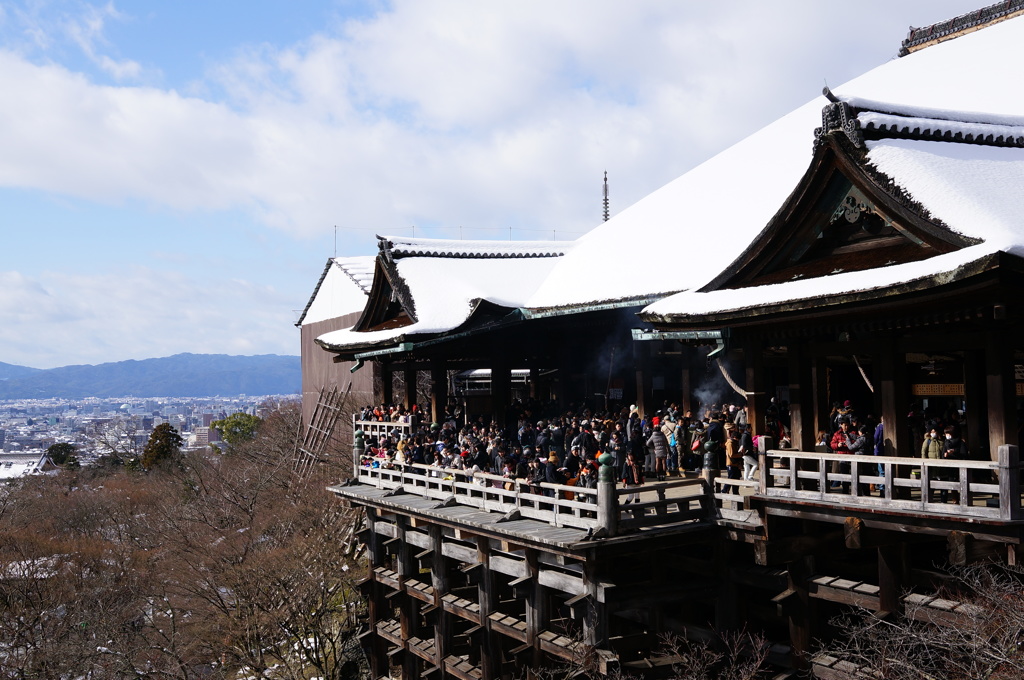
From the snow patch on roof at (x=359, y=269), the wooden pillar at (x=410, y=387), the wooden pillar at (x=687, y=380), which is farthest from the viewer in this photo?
the snow patch on roof at (x=359, y=269)

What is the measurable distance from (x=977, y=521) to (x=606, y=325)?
45.4 feet

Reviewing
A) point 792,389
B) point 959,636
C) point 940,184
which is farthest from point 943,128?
point 959,636

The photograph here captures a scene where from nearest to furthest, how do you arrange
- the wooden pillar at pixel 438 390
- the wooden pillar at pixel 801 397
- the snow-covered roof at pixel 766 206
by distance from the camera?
the snow-covered roof at pixel 766 206, the wooden pillar at pixel 801 397, the wooden pillar at pixel 438 390

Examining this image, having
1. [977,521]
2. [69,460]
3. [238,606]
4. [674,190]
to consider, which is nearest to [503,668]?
[977,521]

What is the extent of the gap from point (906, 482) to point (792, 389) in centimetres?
354

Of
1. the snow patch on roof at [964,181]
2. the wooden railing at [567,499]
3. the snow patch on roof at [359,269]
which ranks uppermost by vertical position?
the snow patch on roof at [359,269]

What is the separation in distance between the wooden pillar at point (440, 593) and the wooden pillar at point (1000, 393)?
12.8 m

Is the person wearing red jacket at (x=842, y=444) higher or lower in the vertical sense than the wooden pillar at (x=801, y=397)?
lower

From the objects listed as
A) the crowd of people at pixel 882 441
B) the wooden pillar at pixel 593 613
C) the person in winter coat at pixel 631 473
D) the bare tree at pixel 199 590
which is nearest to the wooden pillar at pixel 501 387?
the bare tree at pixel 199 590

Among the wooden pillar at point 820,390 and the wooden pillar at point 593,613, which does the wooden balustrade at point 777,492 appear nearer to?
the wooden pillar at point 820,390

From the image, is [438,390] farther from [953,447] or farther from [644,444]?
[953,447]

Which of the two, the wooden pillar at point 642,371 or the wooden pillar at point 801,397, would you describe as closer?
the wooden pillar at point 801,397

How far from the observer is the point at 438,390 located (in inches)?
1142

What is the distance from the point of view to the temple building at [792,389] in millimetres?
13930
